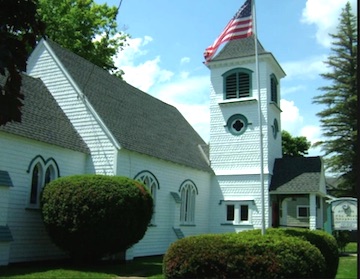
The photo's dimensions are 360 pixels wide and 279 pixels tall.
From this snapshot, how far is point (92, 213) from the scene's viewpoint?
16.0 m

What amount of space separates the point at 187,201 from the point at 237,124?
6.82 metres

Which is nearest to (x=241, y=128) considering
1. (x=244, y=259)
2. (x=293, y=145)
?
(x=244, y=259)

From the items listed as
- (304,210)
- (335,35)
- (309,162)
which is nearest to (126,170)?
(309,162)

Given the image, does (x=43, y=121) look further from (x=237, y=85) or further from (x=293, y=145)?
(x=293, y=145)

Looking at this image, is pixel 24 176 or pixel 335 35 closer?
pixel 24 176

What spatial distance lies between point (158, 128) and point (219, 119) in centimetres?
561

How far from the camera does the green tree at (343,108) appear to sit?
156 ft

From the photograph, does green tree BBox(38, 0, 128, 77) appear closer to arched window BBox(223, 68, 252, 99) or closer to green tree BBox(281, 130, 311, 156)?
arched window BBox(223, 68, 252, 99)

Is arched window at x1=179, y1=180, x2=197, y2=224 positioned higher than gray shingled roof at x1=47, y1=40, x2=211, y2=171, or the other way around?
gray shingled roof at x1=47, y1=40, x2=211, y2=171

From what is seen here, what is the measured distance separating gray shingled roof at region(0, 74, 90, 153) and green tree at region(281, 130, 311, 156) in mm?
42431

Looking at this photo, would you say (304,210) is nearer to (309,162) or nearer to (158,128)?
(309,162)

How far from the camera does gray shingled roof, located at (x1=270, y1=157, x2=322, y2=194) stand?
28469mm

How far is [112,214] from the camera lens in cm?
1612

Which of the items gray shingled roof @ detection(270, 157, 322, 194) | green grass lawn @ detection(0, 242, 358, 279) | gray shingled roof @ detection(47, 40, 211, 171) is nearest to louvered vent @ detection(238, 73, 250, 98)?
gray shingled roof @ detection(47, 40, 211, 171)
